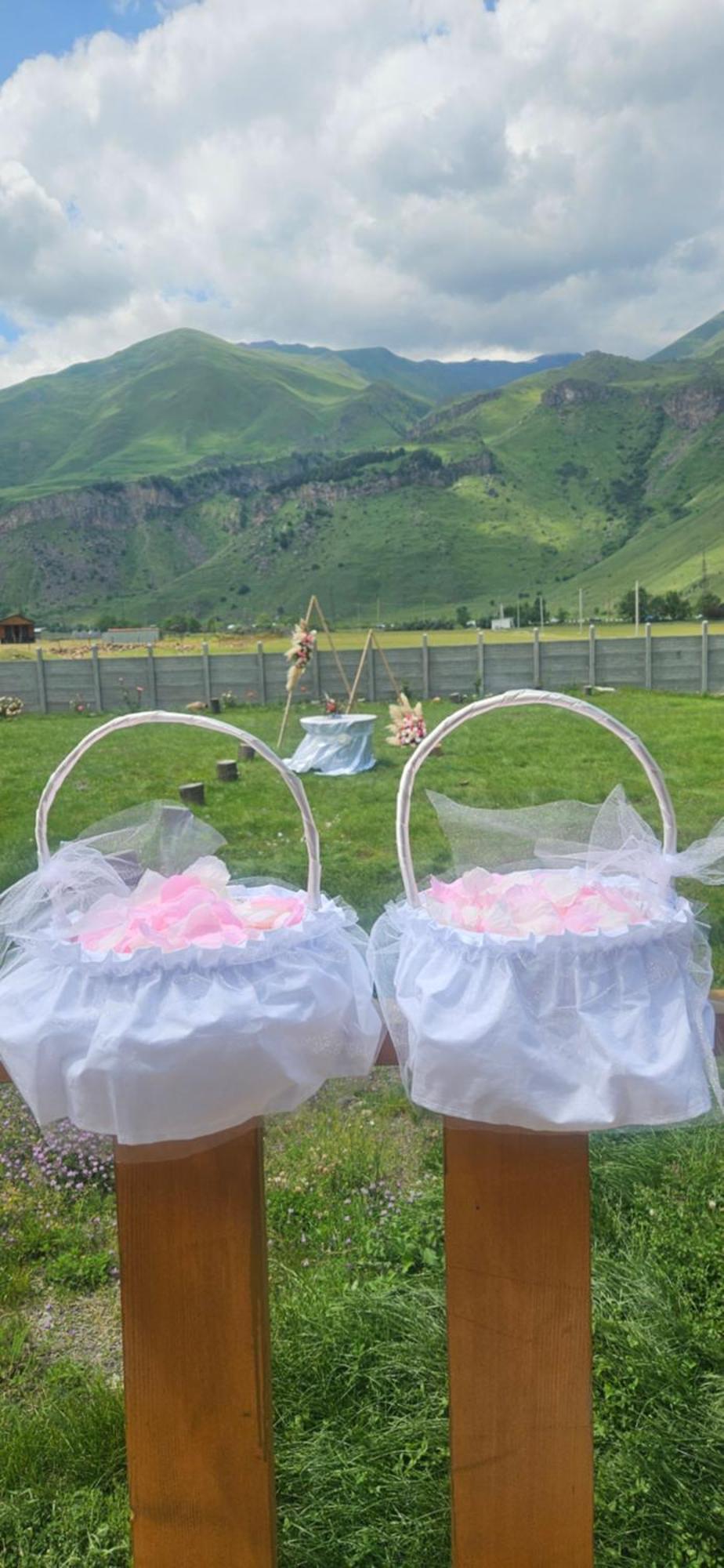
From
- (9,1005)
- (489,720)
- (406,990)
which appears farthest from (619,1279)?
(489,720)

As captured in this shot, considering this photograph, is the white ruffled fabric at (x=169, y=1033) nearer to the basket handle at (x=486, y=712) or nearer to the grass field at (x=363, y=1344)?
the basket handle at (x=486, y=712)

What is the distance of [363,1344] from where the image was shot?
6.94 feet

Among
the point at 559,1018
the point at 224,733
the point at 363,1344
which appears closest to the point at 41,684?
the point at 363,1344

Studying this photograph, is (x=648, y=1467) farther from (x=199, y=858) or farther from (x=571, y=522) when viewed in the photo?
(x=571, y=522)

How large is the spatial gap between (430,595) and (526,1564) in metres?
68.6

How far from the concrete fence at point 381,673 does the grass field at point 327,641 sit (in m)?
0.36

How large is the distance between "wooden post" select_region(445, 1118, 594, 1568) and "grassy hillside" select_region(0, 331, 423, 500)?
121241 mm

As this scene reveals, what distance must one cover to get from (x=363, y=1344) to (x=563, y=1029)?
1335mm

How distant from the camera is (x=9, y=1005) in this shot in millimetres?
1212

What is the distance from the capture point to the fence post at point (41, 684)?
64.5 feet

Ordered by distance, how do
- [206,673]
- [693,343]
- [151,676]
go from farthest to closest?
[693,343]
[151,676]
[206,673]

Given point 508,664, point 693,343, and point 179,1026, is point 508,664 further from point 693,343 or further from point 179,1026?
point 693,343

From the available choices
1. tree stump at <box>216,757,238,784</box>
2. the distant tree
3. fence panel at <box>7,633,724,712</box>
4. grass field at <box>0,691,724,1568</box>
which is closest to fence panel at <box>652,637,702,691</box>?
fence panel at <box>7,633,724,712</box>

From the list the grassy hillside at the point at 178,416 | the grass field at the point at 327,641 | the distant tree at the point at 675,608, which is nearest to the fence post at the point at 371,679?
the grass field at the point at 327,641
